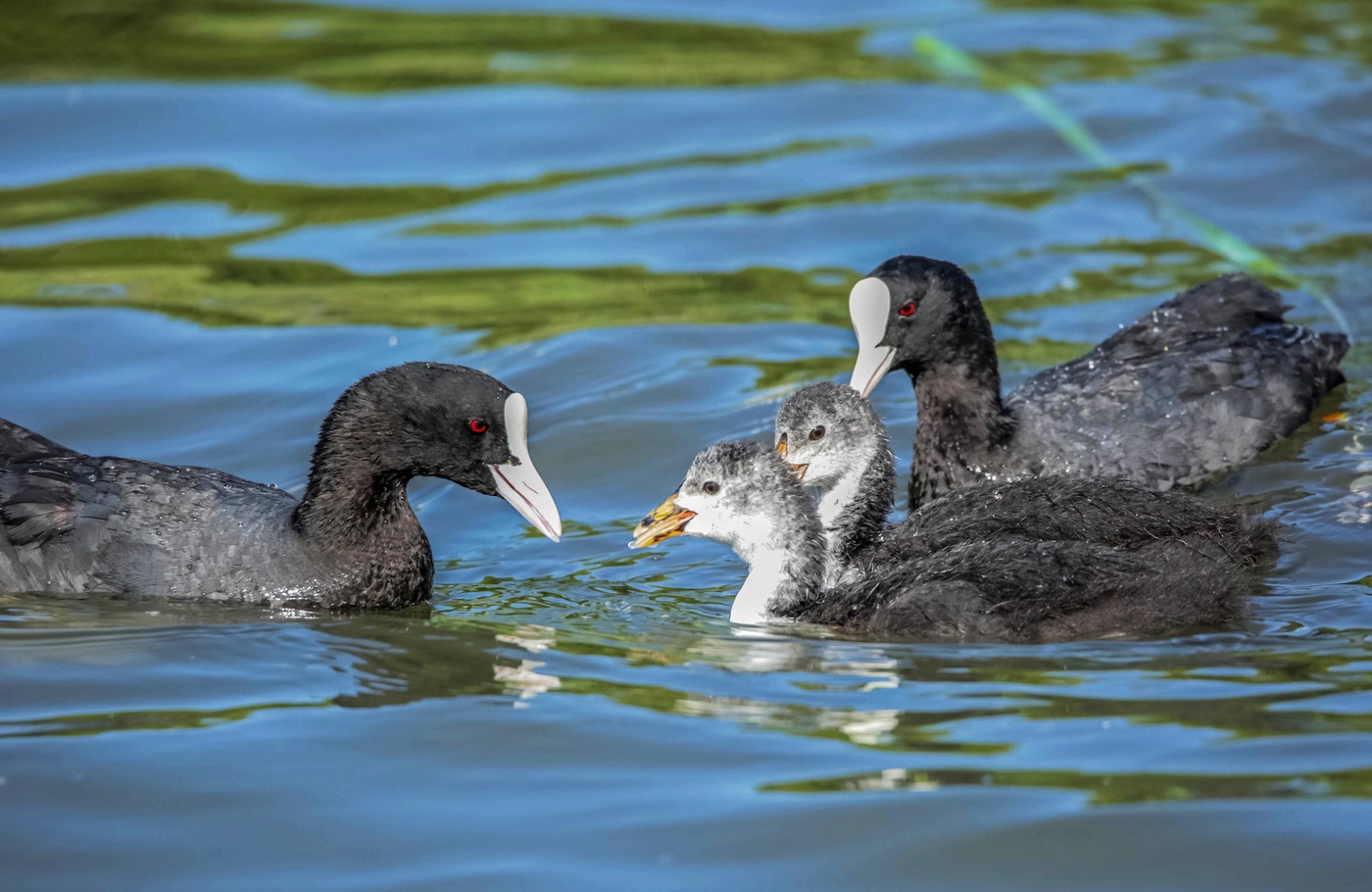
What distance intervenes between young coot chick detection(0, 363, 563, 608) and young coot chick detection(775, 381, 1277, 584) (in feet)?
3.17

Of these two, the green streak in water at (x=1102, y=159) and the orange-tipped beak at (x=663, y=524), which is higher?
the green streak in water at (x=1102, y=159)

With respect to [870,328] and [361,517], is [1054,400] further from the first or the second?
[361,517]

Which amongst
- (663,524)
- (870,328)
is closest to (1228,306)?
(870,328)

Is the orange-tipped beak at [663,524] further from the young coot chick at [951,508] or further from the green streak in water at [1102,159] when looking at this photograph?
the green streak in water at [1102,159]

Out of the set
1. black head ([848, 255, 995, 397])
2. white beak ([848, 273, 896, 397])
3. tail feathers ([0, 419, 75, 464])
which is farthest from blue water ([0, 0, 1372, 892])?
black head ([848, 255, 995, 397])

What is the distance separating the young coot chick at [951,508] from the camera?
588cm

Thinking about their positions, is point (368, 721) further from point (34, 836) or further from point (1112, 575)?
point (1112, 575)

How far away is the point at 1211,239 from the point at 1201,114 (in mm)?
2120

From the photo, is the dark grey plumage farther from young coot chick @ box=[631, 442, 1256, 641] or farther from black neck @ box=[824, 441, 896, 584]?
young coot chick @ box=[631, 442, 1256, 641]

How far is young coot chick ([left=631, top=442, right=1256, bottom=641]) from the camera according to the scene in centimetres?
534

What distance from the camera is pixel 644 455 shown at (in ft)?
26.2

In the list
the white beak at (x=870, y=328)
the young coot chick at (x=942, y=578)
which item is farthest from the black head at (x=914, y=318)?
the young coot chick at (x=942, y=578)

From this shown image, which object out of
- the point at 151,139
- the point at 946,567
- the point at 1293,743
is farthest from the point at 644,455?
the point at 151,139

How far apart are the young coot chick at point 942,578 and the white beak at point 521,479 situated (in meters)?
0.35
